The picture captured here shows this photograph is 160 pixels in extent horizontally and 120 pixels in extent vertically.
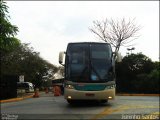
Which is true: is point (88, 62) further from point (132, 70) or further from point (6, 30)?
point (132, 70)

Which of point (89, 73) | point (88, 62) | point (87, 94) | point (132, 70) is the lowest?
point (87, 94)

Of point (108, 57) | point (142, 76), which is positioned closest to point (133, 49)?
point (142, 76)

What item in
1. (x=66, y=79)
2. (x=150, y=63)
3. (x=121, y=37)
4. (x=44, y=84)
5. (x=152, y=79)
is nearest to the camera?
(x=66, y=79)

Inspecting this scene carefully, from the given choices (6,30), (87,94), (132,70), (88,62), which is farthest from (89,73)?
(132,70)

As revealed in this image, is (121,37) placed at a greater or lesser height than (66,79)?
greater

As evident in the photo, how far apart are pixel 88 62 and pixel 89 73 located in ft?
1.93

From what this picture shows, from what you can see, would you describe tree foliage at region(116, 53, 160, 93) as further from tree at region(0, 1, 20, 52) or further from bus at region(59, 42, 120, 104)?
bus at region(59, 42, 120, 104)

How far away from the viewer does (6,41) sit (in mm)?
32156

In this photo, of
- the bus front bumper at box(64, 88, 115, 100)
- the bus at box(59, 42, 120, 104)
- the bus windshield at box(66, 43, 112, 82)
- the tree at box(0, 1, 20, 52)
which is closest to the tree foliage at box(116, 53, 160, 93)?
the tree at box(0, 1, 20, 52)

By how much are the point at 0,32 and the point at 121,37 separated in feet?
104

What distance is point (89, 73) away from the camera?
2055cm

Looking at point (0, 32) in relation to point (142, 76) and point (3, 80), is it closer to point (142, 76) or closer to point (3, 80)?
point (3, 80)

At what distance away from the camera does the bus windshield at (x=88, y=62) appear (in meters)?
20.6

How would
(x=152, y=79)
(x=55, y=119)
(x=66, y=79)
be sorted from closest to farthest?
(x=55, y=119) → (x=66, y=79) → (x=152, y=79)
